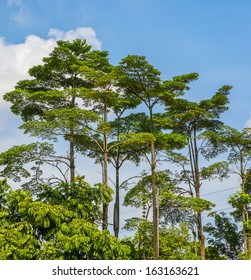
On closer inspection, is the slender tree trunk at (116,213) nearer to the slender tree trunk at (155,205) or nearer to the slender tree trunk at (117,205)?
the slender tree trunk at (117,205)

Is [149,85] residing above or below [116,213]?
above

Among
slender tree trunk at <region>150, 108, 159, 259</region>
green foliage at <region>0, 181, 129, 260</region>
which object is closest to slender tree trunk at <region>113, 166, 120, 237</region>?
slender tree trunk at <region>150, 108, 159, 259</region>

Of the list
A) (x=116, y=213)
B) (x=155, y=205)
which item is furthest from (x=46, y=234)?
(x=116, y=213)

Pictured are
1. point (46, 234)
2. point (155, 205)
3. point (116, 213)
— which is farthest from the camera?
point (116, 213)

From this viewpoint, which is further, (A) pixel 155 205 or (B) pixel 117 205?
(B) pixel 117 205

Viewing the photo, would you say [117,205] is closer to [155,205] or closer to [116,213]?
[116,213]

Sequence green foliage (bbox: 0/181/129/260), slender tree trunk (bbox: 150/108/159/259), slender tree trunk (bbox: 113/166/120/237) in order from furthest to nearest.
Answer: slender tree trunk (bbox: 113/166/120/237)
slender tree trunk (bbox: 150/108/159/259)
green foliage (bbox: 0/181/129/260)

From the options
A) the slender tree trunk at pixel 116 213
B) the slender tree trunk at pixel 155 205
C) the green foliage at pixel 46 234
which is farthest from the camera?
the slender tree trunk at pixel 116 213

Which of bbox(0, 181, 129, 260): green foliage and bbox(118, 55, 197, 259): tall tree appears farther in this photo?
bbox(118, 55, 197, 259): tall tree

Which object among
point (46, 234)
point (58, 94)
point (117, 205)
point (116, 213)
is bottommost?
point (46, 234)

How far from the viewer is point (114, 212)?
779 inches

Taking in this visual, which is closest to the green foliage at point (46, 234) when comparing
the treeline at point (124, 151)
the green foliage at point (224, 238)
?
the treeline at point (124, 151)

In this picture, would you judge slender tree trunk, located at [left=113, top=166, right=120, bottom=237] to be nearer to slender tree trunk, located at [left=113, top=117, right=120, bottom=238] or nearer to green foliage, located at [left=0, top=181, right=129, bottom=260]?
slender tree trunk, located at [left=113, top=117, right=120, bottom=238]
